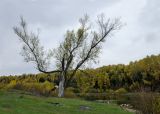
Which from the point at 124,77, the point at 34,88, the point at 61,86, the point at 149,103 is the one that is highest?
the point at 124,77

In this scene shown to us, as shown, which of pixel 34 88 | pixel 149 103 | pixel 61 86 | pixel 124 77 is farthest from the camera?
pixel 124 77

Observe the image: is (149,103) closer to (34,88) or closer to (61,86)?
(61,86)

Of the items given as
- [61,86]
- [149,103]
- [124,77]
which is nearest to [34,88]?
[61,86]

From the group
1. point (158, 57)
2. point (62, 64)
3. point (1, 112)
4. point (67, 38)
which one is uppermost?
point (158, 57)

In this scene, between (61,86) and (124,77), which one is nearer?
(61,86)

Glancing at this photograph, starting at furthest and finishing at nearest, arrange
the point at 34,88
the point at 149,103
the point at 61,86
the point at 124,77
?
the point at 124,77
the point at 34,88
the point at 61,86
the point at 149,103

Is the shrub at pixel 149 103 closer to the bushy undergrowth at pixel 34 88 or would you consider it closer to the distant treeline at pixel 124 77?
the bushy undergrowth at pixel 34 88

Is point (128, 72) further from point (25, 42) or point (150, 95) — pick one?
point (150, 95)

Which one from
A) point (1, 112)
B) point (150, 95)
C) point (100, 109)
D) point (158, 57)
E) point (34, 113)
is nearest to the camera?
point (1, 112)

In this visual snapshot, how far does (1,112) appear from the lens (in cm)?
2042

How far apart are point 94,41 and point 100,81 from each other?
290 feet

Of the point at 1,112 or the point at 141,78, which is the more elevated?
the point at 141,78

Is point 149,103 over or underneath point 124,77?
underneath

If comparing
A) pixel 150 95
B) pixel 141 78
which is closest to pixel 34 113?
pixel 150 95
